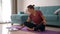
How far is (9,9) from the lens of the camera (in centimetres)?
785

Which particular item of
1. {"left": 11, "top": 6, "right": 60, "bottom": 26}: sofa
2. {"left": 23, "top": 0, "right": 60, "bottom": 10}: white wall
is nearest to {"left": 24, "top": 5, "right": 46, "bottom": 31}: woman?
{"left": 11, "top": 6, "right": 60, "bottom": 26}: sofa

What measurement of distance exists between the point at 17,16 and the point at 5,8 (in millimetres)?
1995

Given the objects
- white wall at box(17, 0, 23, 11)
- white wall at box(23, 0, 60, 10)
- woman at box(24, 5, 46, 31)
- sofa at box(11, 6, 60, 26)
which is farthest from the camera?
white wall at box(17, 0, 23, 11)

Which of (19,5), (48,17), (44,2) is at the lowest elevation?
(48,17)

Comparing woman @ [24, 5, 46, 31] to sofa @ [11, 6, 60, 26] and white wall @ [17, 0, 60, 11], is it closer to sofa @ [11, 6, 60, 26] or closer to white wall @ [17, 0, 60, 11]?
sofa @ [11, 6, 60, 26]

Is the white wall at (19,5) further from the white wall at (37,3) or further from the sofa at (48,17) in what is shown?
the sofa at (48,17)

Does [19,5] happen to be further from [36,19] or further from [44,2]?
[36,19]

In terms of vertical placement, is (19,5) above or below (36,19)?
above

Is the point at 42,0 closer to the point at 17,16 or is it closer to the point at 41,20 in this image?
the point at 17,16

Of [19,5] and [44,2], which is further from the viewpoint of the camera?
[19,5]

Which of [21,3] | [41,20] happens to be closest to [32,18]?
[41,20]

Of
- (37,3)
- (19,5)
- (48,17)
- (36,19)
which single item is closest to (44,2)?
(37,3)

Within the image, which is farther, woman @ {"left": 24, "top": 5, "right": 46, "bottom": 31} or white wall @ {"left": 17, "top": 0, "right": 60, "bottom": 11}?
white wall @ {"left": 17, "top": 0, "right": 60, "bottom": 11}

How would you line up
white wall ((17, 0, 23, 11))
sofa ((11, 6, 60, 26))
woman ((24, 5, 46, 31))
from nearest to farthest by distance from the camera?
woman ((24, 5, 46, 31)) < sofa ((11, 6, 60, 26)) < white wall ((17, 0, 23, 11))
